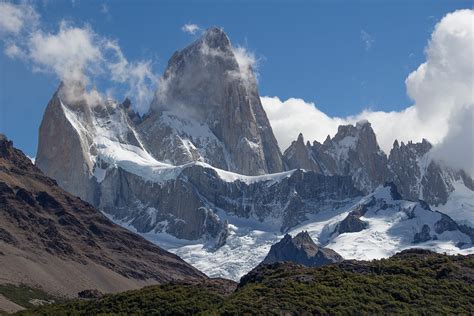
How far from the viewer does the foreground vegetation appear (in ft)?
363

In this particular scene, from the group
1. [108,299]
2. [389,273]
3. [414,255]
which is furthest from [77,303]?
[414,255]

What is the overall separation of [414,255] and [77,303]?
43772mm

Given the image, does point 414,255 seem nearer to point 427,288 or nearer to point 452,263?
point 452,263

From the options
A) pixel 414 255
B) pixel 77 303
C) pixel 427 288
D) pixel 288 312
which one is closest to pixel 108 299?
pixel 77 303

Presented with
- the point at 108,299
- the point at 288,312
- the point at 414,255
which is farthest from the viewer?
the point at 414,255

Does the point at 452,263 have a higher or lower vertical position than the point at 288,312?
higher

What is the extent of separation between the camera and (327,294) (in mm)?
114250

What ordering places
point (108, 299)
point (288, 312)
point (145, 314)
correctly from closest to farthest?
1. point (288, 312)
2. point (145, 314)
3. point (108, 299)

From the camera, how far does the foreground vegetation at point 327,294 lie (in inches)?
4358

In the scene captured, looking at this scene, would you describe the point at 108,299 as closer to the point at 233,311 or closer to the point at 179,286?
the point at 179,286

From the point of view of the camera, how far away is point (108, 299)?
123562mm

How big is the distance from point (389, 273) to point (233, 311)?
2426 cm

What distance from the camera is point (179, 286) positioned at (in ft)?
421

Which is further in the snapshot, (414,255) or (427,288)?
(414,255)
